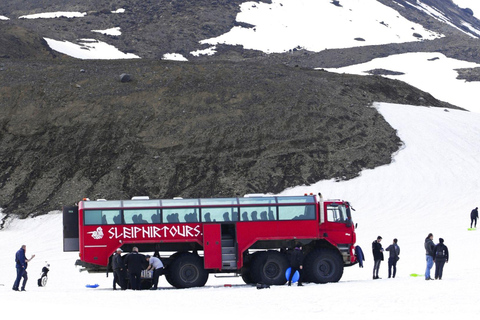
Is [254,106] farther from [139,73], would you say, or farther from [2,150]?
[2,150]

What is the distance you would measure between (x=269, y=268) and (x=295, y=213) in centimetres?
209

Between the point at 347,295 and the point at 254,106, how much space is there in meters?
42.1

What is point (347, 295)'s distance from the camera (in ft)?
63.4

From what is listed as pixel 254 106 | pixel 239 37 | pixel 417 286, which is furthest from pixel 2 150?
pixel 239 37

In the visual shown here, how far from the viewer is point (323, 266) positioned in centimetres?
2478

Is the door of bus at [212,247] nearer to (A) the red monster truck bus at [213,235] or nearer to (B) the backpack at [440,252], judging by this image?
(A) the red monster truck bus at [213,235]

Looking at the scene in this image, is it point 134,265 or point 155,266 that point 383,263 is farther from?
point 134,265

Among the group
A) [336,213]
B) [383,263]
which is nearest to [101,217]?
[336,213]

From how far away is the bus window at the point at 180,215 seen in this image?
81.4ft

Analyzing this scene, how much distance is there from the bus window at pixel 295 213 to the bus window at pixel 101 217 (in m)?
5.51

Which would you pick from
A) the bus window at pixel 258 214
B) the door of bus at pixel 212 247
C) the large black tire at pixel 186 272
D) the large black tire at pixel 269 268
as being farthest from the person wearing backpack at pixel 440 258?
the large black tire at pixel 186 272

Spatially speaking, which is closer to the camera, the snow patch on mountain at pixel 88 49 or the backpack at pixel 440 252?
the backpack at pixel 440 252

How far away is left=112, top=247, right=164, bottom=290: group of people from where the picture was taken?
23.1 m

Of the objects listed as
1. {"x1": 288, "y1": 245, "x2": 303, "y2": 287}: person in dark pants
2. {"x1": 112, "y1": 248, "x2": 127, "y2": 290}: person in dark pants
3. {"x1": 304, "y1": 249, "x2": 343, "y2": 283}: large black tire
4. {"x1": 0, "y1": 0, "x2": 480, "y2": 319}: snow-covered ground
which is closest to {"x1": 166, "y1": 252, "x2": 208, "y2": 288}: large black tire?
{"x1": 0, "y1": 0, "x2": 480, "y2": 319}: snow-covered ground
